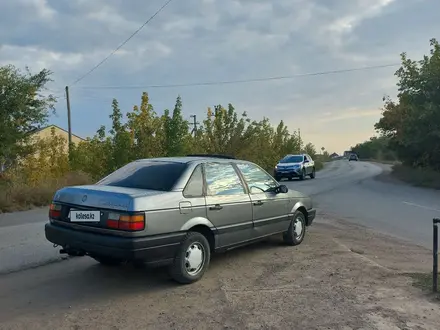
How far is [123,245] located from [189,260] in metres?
0.94

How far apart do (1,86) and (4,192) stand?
4.05 metres

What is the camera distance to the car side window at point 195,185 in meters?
5.64

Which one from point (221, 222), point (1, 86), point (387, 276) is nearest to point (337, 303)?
point (387, 276)

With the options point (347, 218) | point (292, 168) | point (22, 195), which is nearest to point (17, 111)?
point (22, 195)

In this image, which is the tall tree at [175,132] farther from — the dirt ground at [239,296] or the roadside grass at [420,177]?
the dirt ground at [239,296]

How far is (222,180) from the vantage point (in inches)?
249

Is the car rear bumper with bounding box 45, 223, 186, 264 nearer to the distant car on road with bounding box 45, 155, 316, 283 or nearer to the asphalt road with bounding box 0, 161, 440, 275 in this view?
the distant car on road with bounding box 45, 155, 316, 283

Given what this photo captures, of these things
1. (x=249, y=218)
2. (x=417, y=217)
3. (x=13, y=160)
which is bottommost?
(x=417, y=217)

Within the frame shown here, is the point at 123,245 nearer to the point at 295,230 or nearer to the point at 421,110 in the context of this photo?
the point at 295,230

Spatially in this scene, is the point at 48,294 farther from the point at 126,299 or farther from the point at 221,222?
the point at 221,222

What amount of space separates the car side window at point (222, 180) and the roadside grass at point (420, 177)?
65.5 feet

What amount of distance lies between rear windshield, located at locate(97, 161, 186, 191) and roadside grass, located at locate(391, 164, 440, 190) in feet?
68.9

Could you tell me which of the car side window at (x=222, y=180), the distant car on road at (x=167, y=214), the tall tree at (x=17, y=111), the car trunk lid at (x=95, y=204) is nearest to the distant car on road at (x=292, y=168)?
the tall tree at (x=17, y=111)

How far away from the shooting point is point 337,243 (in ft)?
26.4
